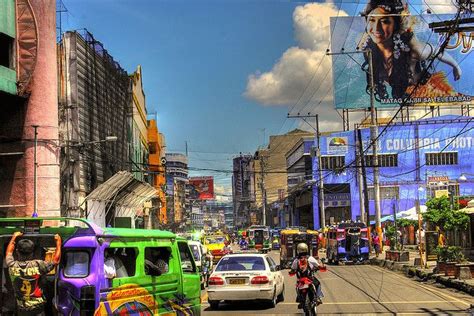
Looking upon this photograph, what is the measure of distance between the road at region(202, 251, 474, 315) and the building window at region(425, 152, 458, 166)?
155 ft

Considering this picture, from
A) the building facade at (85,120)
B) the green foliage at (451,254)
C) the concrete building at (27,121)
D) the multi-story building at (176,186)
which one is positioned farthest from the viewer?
the multi-story building at (176,186)

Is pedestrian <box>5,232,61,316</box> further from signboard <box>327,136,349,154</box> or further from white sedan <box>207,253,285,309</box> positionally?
signboard <box>327,136,349,154</box>

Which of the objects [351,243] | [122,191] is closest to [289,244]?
[351,243]

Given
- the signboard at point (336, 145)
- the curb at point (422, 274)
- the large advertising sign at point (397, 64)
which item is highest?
the large advertising sign at point (397, 64)

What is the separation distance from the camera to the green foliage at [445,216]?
2472 cm

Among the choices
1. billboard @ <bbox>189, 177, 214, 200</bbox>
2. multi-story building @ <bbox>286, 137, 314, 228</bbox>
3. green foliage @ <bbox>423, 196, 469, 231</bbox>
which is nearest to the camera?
green foliage @ <bbox>423, 196, 469, 231</bbox>

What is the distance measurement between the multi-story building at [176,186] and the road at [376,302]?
3849 inches

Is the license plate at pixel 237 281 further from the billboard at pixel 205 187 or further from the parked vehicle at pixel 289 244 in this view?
the billboard at pixel 205 187

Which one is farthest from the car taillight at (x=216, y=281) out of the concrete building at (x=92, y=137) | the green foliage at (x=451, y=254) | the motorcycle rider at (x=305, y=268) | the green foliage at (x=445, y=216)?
the concrete building at (x=92, y=137)

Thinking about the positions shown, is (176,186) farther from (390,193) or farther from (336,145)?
(390,193)

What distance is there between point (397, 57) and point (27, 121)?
48241 millimetres

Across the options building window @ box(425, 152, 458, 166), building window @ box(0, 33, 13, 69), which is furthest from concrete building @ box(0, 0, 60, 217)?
building window @ box(425, 152, 458, 166)

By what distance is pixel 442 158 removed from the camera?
66.4 meters

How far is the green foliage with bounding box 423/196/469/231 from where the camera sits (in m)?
24.7
